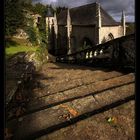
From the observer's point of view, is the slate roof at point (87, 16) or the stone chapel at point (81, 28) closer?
the stone chapel at point (81, 28)

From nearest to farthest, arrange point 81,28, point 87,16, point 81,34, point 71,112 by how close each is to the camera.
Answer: point 71,112
point 87,16
point 81,34
point 81,28

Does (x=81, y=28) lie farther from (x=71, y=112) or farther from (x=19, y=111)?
(x=71, y=112)

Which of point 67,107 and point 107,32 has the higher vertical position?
point 107,32

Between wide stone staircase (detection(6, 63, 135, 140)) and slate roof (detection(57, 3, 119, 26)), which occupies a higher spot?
slate roof (detection(57, 3, 119, 26))

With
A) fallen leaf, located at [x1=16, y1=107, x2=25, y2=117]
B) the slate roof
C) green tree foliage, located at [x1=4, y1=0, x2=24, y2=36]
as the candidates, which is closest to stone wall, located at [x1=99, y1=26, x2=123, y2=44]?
the slate roof

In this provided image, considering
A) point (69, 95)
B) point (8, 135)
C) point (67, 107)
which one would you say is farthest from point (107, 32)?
point (8, 135)

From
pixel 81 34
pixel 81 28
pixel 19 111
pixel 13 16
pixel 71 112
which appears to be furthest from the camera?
pixel 81 28

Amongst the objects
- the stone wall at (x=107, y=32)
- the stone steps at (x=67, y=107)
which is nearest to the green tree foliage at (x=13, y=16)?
the stone wall at (x=107, y=32)

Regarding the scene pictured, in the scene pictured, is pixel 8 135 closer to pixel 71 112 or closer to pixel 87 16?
pixel 71 112

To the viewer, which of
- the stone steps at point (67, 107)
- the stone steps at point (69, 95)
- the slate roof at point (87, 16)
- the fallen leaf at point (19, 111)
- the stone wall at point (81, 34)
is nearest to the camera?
the stone steps at point (67, 107)

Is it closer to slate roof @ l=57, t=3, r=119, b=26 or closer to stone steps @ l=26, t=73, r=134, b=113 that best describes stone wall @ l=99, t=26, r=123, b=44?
slate roof @ l=57, t=3, r=119, b=26

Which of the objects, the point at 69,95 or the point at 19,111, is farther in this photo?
the point at 69,95

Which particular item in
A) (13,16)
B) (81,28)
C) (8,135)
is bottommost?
(8,135)

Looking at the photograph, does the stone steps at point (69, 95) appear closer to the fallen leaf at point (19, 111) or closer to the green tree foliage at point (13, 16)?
the fallen leaf at point (19, 111)
